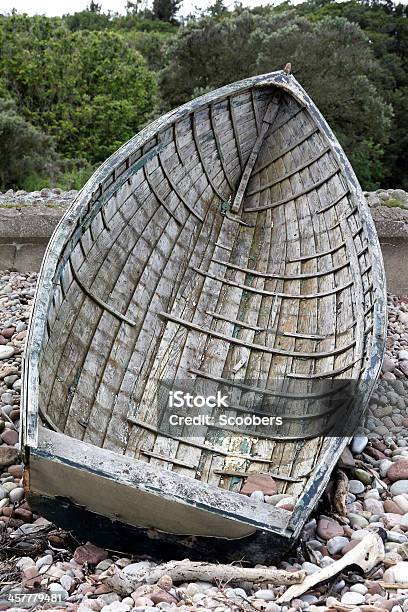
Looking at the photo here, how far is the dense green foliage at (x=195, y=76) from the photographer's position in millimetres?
11586

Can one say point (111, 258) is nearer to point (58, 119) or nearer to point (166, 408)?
point (166, 408)

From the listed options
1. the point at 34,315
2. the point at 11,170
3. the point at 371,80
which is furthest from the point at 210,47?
the point at 34,315

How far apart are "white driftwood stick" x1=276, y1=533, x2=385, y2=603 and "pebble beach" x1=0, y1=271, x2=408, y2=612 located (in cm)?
2

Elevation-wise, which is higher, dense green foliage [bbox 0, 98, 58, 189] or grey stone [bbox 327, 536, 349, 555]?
dense green foliage [bbox 0, 98, 58, 189]

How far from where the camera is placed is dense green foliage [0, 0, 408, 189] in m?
11.6

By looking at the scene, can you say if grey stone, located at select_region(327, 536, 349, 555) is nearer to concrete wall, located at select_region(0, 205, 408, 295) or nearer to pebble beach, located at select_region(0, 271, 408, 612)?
pebble beach, located at select_region(0, 271, 408, 612)

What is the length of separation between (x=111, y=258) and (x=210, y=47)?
30.2 feet

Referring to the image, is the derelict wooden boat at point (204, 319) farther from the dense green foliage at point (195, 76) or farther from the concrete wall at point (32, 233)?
the dense green foliage at point (195, 76)

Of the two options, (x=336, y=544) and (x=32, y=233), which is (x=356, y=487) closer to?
(x=336, y=544)

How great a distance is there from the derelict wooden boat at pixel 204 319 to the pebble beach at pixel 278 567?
15cm

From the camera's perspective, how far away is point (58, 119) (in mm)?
15781

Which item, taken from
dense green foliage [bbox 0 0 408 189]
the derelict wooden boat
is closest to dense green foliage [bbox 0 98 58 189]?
dense green foliage [bbox 0 0 408 189]

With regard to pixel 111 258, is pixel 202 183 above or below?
above

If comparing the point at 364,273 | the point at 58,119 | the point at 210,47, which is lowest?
the point at 364,273
